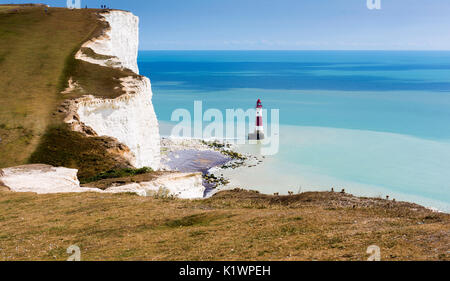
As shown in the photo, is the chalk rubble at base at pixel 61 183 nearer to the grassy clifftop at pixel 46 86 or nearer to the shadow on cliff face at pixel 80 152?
the shadow on cliff face at pixel 80 152

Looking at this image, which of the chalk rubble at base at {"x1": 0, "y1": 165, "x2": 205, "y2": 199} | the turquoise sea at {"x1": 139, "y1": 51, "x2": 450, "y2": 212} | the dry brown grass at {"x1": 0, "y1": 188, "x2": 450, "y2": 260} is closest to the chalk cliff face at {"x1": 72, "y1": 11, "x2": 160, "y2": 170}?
the chalk rubble at base at {"x1": 0, "y1": 165, "x2": 205, "y2": 199}

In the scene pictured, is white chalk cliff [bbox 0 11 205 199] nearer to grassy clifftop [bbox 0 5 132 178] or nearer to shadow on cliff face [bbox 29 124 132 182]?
shadow on cliff face [bbox 29 124 132 182]

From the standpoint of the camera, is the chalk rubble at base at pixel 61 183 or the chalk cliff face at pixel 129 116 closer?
the chalk rubble at base at pixel 61 183

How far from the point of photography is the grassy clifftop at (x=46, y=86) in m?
29.7

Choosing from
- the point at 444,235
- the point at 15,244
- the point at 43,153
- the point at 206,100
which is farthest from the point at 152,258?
the point at 206,100

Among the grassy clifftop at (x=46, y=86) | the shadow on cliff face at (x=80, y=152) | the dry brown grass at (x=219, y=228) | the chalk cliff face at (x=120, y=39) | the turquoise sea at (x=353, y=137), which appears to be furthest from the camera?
the chalk cliff face at (x=120, y=39)

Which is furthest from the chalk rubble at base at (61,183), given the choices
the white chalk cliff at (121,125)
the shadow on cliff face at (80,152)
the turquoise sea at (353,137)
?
the turquoise sea at (353,137)

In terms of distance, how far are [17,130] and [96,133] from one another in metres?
6.23

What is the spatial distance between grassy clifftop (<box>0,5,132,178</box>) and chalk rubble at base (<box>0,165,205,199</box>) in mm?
4090

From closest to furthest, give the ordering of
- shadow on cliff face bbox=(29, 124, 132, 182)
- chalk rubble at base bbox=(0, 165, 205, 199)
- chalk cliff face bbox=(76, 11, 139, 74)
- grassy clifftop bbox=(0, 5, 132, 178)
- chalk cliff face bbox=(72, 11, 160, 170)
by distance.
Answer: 1. chalk rubble at base bbox=(0, 165, 205, 199)
2. shadow on cliff face bbox=(29, 124, 132, 182)
3. grassy clifftop bbox=(0, 5, 132, 178)
4. chalk cliff face bbox=(72, 11, 160, 170)
5. chalk cliff face bbox=(76, 11, 139, 74)

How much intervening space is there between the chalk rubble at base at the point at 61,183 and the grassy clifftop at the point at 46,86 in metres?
4.09

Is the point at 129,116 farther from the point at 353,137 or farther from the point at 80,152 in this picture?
the point at 353,137

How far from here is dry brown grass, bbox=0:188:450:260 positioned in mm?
11094
